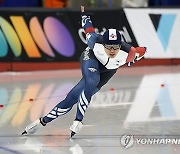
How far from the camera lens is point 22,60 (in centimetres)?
923

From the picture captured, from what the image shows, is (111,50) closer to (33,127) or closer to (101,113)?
(33,127)

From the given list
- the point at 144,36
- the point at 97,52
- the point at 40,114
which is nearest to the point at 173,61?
the point at 144,36

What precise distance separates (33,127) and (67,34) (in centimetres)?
430

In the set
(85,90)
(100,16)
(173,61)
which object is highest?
(85,90)

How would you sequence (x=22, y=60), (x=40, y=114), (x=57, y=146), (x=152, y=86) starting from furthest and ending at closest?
(x=22, y=60)
(x=152, y=86)
(x=40, y=114)
(x=57, y=146)

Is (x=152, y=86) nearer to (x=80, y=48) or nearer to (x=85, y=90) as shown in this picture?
(x=80, y=48)

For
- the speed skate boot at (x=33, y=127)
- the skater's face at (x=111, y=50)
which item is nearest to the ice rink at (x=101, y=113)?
the speed skate boot at (x=33, y=127)

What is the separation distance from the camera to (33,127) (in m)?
5.19

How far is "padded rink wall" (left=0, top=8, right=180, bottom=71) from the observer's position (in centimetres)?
916

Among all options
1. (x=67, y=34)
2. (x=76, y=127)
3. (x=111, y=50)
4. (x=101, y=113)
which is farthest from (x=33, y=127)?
(x=67, y=34)

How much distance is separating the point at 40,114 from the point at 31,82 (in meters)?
2.11

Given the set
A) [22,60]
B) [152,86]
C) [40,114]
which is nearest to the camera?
[40,114]

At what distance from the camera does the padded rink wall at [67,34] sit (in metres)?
9.16

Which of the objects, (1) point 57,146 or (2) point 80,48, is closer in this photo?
(1) point 57,146
